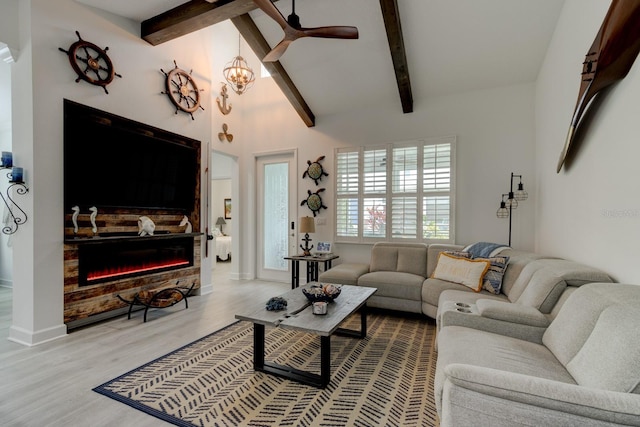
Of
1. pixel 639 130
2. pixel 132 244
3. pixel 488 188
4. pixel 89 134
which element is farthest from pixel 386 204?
pixel 89 134

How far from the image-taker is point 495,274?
3166 millimetres

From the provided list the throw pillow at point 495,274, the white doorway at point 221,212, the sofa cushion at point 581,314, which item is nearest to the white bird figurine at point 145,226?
the white doorway at point 221,212

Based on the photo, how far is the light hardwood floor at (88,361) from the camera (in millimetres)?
1875

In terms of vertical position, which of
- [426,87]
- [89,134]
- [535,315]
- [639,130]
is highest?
[426,87]

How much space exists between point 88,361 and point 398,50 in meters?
4.58

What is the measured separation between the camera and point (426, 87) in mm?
4457

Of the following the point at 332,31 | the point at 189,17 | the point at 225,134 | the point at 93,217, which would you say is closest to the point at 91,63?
the point at 189,17

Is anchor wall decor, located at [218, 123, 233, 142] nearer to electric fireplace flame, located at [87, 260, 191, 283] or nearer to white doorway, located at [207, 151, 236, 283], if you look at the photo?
white doorway, located at [207, 151, 236, 283]

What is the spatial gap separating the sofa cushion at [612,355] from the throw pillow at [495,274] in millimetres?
1639

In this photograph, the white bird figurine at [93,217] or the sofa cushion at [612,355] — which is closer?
the sofa cushion at [612,355]

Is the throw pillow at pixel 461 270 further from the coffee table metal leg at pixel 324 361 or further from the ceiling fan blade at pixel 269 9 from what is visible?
the ceiling fan blade at pixel 269 9

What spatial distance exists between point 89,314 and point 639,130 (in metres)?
4.95

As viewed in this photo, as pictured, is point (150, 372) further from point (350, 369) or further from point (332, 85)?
point (332, 85)

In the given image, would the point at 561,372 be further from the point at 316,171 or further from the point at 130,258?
the point at 130,258
